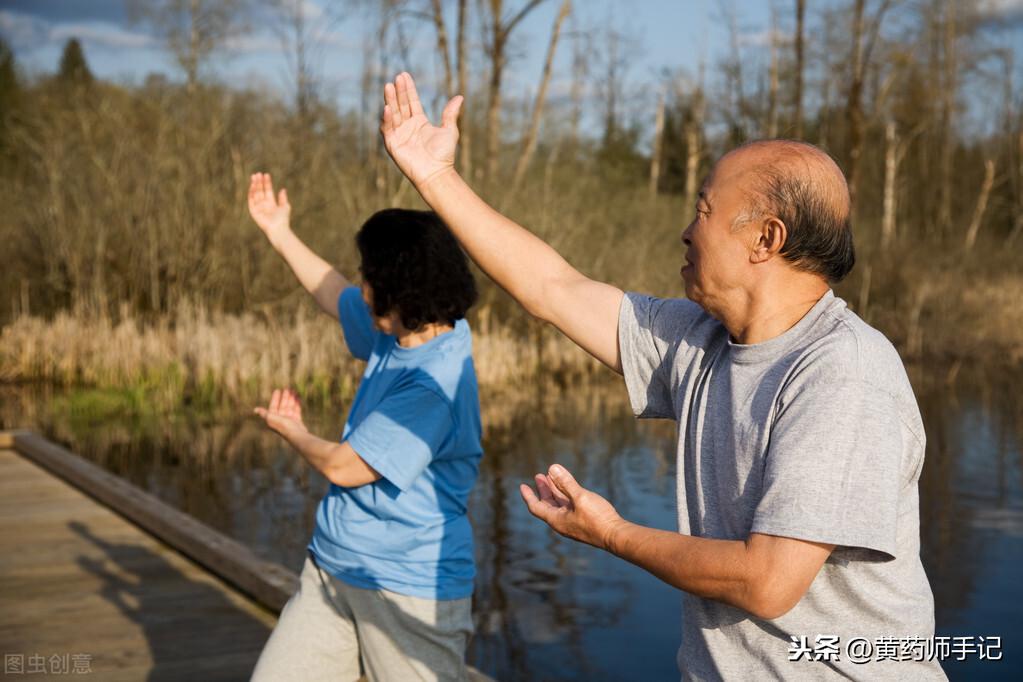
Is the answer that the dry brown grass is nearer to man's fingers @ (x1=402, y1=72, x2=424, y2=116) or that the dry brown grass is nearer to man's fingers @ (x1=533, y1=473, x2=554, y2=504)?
man's fingers @ (x1=402, y1=72, x2=424, y2=116)

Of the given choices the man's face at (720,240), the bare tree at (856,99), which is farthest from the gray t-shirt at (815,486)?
the bare tree at (856,99)

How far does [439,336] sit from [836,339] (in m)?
1.62

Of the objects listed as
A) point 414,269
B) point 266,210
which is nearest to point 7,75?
point 266,210

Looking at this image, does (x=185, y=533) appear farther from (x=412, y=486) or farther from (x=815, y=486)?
(x=815, y=486)

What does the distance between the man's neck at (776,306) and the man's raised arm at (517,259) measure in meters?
0.37

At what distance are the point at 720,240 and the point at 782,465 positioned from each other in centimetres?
42

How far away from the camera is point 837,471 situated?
169 centimetres

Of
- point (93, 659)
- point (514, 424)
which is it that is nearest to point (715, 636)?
point (93, 659)

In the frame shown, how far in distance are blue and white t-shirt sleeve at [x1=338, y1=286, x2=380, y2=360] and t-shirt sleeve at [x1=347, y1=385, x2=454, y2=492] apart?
576 mm

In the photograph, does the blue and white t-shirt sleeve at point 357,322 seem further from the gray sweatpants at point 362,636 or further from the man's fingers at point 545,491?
the man's fingers at point 545,491

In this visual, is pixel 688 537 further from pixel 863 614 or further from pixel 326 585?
pixel 326 585

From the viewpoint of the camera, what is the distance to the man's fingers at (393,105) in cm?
234

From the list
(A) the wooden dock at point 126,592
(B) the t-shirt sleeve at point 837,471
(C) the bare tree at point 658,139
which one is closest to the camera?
(B) the t-shirt sleeve at point 837,471

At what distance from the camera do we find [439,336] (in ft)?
A: 10.6
